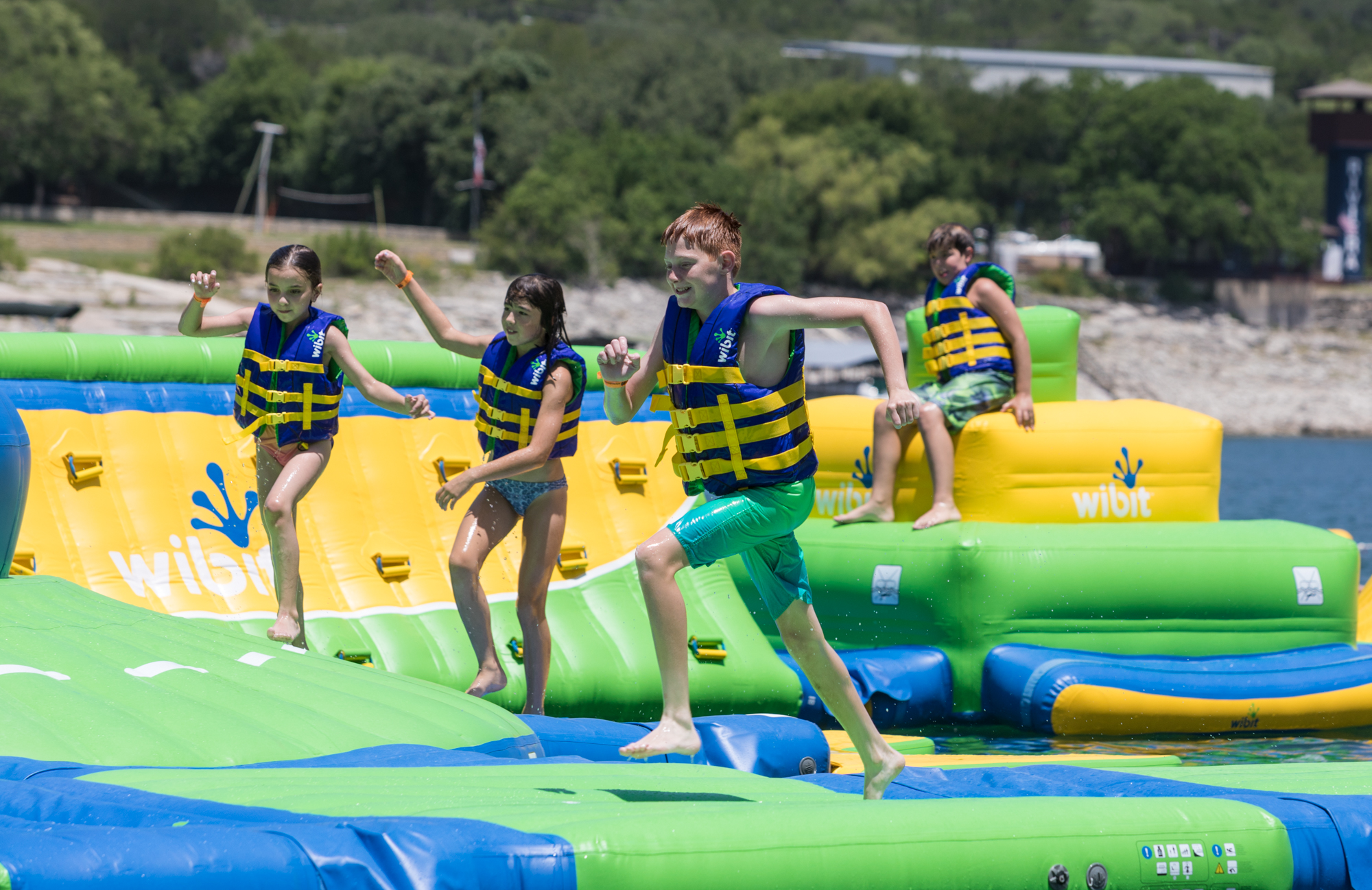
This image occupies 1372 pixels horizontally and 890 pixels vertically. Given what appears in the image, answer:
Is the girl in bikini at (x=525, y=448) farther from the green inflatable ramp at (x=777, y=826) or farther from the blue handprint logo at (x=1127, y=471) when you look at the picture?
the blue handprint logo at (x=1127, y=471)

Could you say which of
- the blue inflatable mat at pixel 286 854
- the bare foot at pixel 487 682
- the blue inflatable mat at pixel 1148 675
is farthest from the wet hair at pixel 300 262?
the blue inflatable mat at pixel 1148 675

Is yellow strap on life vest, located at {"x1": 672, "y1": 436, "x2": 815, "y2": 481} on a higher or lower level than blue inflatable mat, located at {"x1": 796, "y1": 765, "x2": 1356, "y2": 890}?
higher

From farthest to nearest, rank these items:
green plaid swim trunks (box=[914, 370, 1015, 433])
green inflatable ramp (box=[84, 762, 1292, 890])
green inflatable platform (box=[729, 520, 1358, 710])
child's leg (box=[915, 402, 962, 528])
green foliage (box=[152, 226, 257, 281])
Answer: green foliage (box=[152, 226, 257, 281]) → green plaid swim trunks (box=[914, 370, 1015, 433]) → child's leg (box=[915, 402, 962, 528]) → green inflatable platform (box=[729, 520, 1358, 710]) → green inflatable ramp (box=[84, 762, 1292, 890])

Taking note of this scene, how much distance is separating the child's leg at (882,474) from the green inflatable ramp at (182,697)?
2.63 metres

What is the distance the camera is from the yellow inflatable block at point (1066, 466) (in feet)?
19.9

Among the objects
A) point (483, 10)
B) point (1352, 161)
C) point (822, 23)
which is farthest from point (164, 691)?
point (483, 10)

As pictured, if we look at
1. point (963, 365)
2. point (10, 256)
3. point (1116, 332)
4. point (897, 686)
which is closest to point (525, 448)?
point (897, 686)

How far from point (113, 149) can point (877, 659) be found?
149 ft

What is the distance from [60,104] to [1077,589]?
44.0 metres

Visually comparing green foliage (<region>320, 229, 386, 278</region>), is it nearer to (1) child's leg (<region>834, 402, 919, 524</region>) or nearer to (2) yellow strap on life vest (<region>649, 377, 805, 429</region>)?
(1) child's leg (<region>834, 402, 919, 524</region>)

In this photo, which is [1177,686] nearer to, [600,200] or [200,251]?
[200,251]

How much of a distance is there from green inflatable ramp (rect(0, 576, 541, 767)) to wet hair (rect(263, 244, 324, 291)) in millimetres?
1134

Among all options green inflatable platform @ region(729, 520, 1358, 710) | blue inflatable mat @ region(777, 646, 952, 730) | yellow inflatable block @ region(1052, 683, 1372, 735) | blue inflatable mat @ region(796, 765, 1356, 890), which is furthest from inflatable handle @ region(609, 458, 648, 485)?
blue inflatable mat @ region(796, 765, 1356, 890)

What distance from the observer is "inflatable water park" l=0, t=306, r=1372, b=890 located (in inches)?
101
